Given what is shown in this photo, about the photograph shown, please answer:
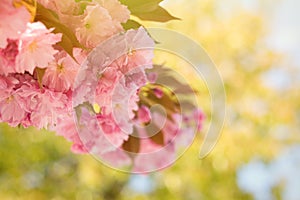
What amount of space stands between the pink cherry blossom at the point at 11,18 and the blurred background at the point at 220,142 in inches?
127

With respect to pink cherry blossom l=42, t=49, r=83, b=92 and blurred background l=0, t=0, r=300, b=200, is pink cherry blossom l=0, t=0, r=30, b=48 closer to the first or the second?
pink cherry blossom l=42, t=49, r=83, b=92

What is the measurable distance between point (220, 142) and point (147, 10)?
10.6ft

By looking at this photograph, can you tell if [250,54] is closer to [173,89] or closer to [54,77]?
[173,89]

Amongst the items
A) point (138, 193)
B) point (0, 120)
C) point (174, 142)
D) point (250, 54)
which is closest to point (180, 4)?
point (250, 54)

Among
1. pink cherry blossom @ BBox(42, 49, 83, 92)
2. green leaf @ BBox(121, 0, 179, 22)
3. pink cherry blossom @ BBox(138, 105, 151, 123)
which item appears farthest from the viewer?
pink cherry blossom @ BBox(138, 105, 151, 123)

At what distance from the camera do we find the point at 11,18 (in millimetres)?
648

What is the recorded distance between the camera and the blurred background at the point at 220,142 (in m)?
4.05

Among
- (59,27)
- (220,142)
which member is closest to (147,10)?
(59,27)

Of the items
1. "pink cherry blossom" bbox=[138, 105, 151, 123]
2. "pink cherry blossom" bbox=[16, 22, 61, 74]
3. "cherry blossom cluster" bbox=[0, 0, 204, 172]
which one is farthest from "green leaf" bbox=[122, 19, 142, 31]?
"pink cherry blossom" bbox=[138, 105, 151, 123]

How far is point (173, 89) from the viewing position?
121cm

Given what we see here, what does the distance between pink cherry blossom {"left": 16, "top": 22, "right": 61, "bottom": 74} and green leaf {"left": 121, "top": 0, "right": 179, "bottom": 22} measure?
177mm

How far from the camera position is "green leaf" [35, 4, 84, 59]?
733 millimetres

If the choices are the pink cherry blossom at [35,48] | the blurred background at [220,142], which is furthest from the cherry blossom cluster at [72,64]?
the blurred background at [220,142]

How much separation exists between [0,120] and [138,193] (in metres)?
3.51
